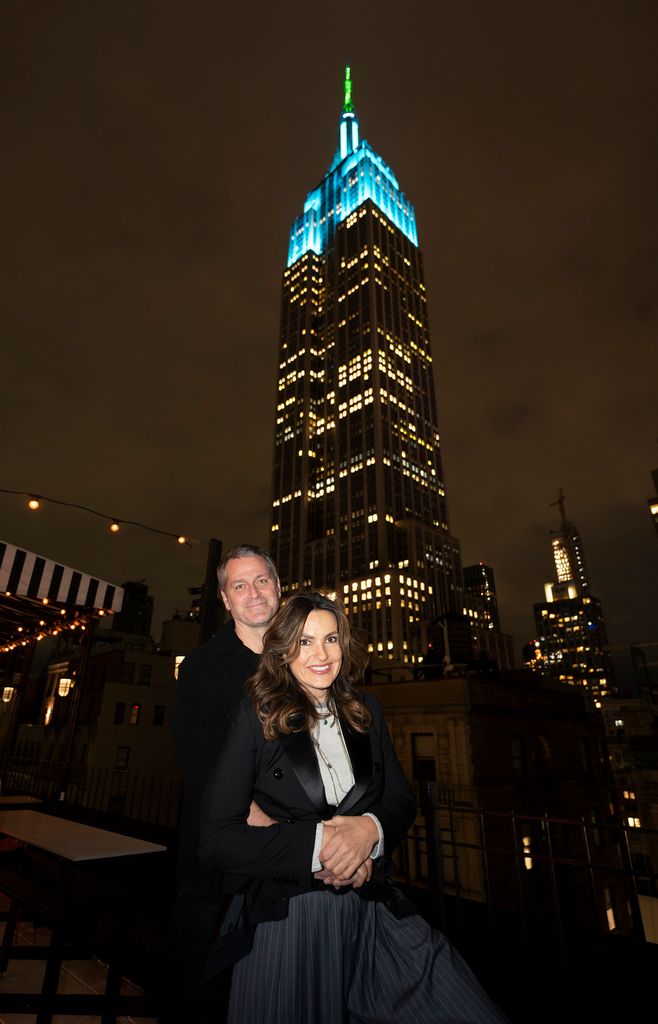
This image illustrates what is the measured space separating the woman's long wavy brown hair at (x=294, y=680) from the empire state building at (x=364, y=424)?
88242mm

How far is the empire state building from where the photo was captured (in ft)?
330

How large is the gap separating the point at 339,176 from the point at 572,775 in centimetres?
18238

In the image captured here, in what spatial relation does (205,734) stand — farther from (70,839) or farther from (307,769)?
(70,839)

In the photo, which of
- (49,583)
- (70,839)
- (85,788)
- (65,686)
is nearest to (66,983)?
(70,839)

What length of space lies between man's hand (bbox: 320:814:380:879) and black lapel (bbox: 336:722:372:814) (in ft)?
0.44

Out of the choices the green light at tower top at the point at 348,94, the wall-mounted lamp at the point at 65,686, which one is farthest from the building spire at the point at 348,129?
the wall-mounted lamp at the point at 65,686

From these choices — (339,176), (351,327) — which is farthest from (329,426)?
(339,176)

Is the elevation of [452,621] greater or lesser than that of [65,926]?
greater

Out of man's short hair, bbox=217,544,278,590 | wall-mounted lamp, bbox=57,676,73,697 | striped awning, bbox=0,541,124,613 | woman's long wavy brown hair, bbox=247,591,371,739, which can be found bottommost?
woman's long wavy brown hair, bbox=247,591,371,739

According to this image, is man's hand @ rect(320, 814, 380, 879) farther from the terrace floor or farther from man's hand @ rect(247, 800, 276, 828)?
the terrace floor

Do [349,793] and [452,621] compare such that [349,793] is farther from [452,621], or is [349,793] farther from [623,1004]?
[452,621]

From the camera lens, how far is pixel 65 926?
3174mm

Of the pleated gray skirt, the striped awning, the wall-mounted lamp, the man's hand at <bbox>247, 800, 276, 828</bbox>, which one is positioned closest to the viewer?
the pleated gray skirt

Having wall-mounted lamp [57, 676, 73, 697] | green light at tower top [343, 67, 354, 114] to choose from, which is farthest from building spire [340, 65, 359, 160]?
wall-mounted lamp [57, 676, 73, 697]
